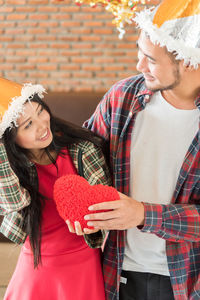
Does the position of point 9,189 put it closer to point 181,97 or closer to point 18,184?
point 18,184

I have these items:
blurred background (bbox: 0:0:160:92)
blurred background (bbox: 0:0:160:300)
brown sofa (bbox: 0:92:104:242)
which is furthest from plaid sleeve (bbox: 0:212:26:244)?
blurred background (bbox: 0:0:160:92)

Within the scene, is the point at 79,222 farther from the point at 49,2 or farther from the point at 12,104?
the point at 49,2

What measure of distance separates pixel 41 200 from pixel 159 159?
0.39 meters

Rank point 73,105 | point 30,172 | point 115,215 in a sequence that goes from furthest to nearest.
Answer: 1. point 73,105
2. point 30,172
3. point 115,215

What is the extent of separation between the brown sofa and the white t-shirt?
1448 mm

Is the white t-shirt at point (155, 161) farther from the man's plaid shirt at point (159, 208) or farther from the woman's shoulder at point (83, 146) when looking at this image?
the woman's shoulder at point (83, 146)

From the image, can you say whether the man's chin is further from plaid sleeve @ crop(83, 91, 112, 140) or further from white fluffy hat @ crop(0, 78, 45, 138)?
white fluffy hat @ crop(0, 78, 45, 138)

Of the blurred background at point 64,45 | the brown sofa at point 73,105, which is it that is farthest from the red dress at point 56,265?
the blurred background at point 64,45

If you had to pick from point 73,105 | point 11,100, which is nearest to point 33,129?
point 11,100

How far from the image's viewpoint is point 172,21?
1052 millimetres

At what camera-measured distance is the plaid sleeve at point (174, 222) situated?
1074 millimetres

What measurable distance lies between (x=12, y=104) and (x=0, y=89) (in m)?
0.07

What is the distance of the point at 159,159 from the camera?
1.17m

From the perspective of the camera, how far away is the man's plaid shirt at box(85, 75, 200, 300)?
1102mm
